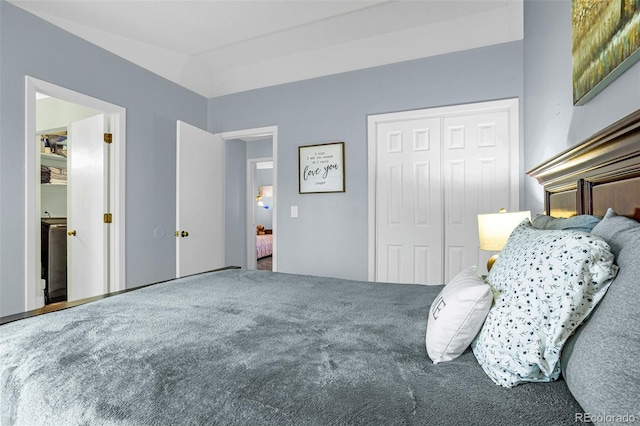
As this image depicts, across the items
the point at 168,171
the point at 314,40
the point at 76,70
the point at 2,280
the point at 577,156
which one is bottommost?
the point at 2,280

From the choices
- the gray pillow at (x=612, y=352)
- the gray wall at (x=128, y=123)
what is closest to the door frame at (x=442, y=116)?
the gray wall at (x=128, y=123)

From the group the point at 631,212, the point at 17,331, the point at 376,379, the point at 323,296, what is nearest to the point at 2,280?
the point at 17,331

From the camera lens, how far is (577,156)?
133cm

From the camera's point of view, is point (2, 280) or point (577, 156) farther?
point (2, 280)

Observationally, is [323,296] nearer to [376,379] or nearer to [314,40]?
[376,379]

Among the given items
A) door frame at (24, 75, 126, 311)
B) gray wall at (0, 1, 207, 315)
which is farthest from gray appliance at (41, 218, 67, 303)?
gray wall at (0, 1, 207, 315)

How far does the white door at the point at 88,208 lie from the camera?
10.1 ft

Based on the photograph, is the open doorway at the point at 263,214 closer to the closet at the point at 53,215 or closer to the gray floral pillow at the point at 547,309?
the closet at the point at 53,215

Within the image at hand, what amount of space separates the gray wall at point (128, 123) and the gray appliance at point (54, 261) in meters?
1.49

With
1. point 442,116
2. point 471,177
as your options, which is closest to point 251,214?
point 442,116

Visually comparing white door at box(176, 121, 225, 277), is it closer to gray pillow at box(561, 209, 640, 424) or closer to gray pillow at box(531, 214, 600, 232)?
gray pillow at box(531, 214, 600, 232)

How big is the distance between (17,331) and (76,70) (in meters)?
2.43

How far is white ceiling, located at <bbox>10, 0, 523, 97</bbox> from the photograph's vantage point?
267cm

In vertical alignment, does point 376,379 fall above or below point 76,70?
below
